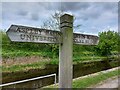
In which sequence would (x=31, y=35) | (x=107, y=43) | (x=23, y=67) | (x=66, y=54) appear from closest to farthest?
(x=31, y=35) < (x=66, y=54) < (x=23, y=67) < (x=107, y=43)

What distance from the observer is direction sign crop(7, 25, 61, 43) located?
2285mm

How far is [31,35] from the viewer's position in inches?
97.7

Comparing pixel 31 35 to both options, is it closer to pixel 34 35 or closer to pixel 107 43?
pixel 34 35

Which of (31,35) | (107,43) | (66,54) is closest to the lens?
(31,35)

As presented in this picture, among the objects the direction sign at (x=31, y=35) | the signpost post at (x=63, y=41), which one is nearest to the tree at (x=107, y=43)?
the signpost post at (x=63, y=41)

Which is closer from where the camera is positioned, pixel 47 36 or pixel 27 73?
pixel 47 36

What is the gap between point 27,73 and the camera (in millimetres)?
8547

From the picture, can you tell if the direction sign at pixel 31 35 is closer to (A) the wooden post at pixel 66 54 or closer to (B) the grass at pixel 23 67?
(A) the wooden post at pixel 66 54

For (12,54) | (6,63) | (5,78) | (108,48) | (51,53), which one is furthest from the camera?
(108,48)

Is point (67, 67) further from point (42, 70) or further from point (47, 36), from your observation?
point (42, 70)

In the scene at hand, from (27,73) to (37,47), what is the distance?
3.12m

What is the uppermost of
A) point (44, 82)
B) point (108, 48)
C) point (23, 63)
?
point (108, 48)

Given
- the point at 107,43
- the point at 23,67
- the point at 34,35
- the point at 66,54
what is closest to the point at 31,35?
the point at 34,35

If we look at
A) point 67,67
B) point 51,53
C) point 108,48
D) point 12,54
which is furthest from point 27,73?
point 108,48
